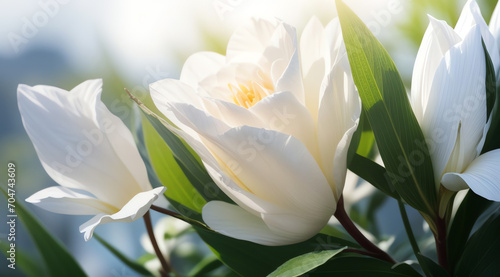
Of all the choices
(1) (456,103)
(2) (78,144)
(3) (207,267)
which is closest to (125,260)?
(3) (207,267)

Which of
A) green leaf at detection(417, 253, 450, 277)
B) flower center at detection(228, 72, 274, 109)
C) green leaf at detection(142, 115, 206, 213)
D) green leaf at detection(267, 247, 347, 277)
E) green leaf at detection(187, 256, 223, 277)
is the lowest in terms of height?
green leaf at detection(187, 256, 223, 277)

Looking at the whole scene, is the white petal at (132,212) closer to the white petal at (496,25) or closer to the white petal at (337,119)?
the white petal at (337,119)

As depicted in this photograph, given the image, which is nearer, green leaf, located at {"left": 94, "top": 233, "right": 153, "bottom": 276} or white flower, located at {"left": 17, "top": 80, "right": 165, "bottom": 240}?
white flower, located at {"left": 17, "top": 80, "right": 165, "bottom": 240}

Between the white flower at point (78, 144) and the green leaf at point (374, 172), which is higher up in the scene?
the white flower at point (78, 144)

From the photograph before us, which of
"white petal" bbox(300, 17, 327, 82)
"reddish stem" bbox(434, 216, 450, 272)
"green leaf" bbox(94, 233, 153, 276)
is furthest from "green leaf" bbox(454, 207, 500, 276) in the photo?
"green leaf" bbox(94, 233, 153, 276)

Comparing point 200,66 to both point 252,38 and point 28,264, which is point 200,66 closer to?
point 252,38

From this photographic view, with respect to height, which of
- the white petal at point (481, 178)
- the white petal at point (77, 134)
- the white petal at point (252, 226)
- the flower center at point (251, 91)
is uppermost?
the white petal at point (77, 134)

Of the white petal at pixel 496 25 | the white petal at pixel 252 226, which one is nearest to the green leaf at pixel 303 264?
the white petal at pixel 252 226

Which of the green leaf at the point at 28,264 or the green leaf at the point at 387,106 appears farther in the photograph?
the green leaf at the point at 28,264

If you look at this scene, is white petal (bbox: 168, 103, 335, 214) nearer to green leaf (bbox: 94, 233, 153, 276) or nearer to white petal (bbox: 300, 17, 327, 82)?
white petal (bbox: 300, 17, 327, 82)
